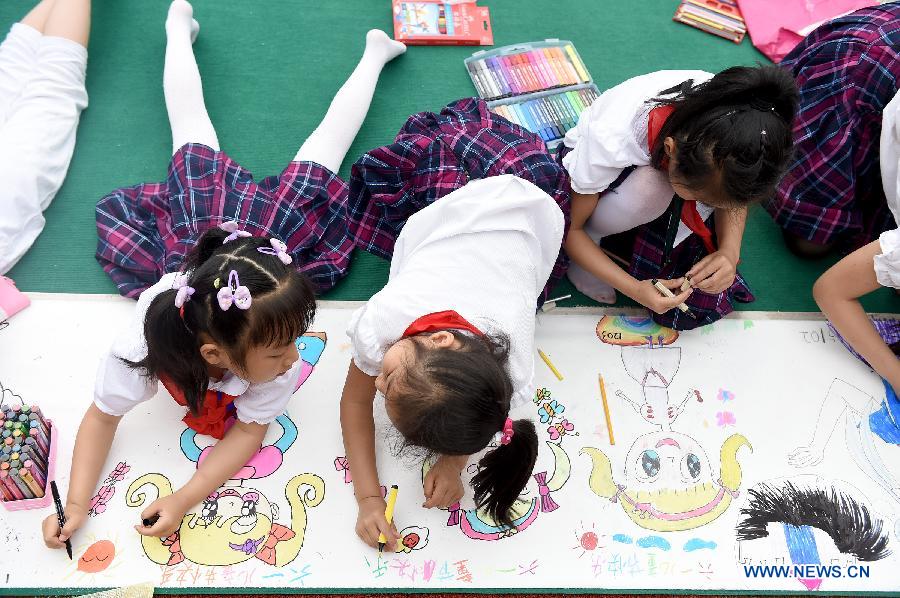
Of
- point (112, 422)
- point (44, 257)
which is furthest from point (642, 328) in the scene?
point (44, 257)

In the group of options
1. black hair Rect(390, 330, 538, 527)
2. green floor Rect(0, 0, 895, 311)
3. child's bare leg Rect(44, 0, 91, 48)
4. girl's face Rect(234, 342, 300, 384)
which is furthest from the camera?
child's bare leg Rect(44, 0, 91, 48)

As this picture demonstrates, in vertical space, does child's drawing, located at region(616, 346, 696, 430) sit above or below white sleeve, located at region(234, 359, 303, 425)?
below

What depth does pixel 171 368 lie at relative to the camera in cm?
87

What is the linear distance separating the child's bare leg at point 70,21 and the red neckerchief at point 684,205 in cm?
117

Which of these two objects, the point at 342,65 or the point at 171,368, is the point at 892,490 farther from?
the point at 342,65

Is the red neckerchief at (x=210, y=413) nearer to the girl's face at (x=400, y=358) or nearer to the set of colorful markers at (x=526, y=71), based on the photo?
the girl's face at (x=400, y=358)

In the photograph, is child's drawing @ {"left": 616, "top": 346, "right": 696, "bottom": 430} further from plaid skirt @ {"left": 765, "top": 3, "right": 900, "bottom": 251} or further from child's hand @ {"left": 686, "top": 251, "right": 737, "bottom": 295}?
plaid skirt @ {"left": 765, "top": 3, "right": 900, "bottom": 251}

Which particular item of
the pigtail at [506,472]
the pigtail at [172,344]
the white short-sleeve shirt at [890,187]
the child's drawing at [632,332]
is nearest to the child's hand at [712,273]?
the child's drawing at [632,332]

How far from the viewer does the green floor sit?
1349 mm

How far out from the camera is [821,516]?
3.58 feet

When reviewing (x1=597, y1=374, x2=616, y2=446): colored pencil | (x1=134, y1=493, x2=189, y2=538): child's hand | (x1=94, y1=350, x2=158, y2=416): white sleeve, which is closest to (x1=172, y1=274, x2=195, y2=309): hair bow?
(x1=94, y1=350, x2=158, y2=416): white sleeve

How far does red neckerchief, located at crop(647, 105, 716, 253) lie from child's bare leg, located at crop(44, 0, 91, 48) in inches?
46.2

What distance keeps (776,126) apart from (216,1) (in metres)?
1.31

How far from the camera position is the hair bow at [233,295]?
2.57ft
